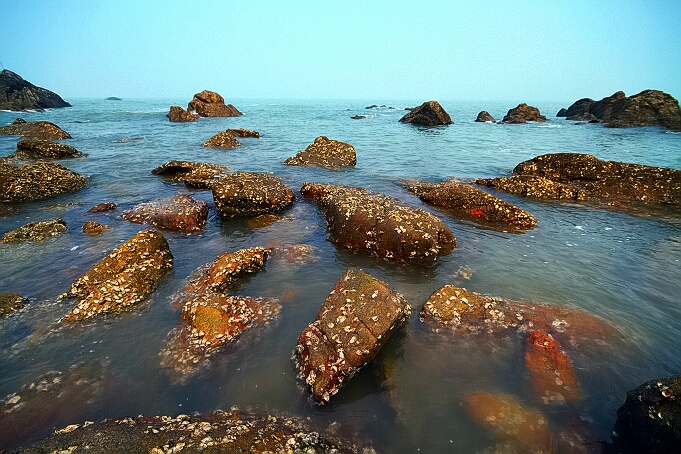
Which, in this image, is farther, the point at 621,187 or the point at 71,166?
the point at 71,166

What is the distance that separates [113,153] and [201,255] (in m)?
22.6

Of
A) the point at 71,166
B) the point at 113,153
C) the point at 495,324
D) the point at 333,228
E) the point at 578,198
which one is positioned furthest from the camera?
the point at 113,153

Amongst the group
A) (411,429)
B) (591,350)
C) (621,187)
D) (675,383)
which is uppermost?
(621,187)

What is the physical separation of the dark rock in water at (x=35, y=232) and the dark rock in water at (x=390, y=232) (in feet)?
30.5

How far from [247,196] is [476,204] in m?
9.44

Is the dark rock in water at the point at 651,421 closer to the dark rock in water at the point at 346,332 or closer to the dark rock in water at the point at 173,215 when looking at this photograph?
the dark rock in water at the point at 346,332

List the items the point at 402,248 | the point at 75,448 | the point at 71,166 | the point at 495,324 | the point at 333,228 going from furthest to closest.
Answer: the point at 71,166 → the point at 333,228 → the point at 402,248 → the point at 495,324 → the point at 75,448

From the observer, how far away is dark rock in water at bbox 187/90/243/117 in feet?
228

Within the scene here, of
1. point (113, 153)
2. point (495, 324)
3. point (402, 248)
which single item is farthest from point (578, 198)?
point (113, 153)

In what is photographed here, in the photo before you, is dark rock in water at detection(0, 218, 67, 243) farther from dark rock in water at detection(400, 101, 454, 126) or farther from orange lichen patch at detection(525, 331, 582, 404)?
dark rock in water at detection(400, 101, 454, 126)

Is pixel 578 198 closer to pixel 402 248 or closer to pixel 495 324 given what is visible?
pixel 402 248

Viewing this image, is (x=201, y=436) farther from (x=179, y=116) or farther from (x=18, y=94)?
(x=18, y=94)

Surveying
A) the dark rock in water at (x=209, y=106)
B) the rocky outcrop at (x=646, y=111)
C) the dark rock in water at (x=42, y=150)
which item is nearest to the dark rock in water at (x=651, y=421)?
the dark rock in water at (x=42, y=150)

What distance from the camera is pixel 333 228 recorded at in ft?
36.6
